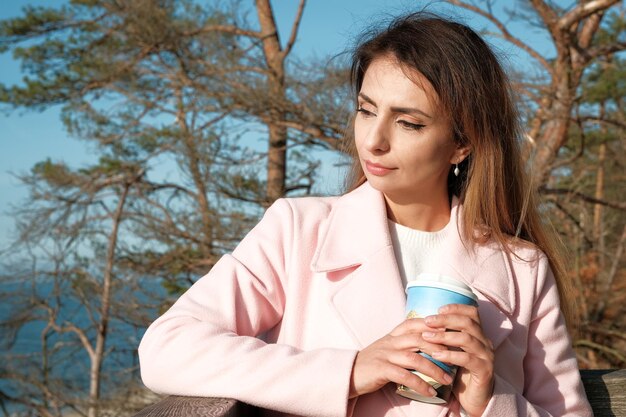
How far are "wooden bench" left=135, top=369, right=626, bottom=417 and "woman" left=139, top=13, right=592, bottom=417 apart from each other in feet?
0.11

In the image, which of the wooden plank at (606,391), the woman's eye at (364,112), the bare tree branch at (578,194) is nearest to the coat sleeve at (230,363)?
the woman's eye at (364,112)

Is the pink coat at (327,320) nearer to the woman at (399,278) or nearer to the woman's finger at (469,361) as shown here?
the woman at (399,278)

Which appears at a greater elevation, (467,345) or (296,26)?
(296,26)

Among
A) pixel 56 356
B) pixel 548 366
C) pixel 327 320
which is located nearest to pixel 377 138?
pixel 327 320

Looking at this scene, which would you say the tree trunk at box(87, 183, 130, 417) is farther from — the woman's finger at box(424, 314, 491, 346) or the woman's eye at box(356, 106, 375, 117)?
the woman's finger at box(424, 314, 491, 346)

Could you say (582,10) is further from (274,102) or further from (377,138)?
(377,138)

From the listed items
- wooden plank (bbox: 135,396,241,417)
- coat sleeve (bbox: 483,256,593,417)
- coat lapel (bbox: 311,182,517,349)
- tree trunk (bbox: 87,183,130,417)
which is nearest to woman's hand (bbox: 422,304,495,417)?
coat sleeve (bbox: 483,256,593,417)

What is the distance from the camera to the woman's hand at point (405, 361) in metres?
1.29

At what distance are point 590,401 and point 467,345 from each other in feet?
1.95

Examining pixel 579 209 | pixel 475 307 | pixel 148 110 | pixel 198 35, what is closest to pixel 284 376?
pixel 475 307

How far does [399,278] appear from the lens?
1.71m

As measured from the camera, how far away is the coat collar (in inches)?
67.9

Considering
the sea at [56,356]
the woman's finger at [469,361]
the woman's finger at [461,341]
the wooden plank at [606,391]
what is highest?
the woman's finger at [461,341]

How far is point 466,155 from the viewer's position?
193 centimetres
